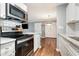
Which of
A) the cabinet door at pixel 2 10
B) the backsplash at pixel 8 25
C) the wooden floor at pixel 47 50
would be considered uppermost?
the cabinet door at pixel 2 10

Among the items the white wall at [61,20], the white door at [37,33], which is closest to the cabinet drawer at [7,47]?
the white door at [37,33]

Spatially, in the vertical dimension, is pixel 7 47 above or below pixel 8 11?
below

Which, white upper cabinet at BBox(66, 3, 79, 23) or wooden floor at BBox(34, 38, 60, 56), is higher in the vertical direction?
white upper cabinet at BBox(66, 3, 79, 23)

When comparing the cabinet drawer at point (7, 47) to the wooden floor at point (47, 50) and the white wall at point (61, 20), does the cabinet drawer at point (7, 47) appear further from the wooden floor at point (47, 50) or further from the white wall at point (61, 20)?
the white wall at point (61, 20)

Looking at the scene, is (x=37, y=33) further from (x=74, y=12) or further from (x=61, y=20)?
(x=74, y=12)

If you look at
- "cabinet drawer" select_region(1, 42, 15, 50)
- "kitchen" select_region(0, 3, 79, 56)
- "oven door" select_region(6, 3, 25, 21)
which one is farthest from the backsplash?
"cabinet drawer" select_region(1, 42, 15, 50)

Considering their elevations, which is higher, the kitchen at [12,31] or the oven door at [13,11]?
the oven door at [13,11]

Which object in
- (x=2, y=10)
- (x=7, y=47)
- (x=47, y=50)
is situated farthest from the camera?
(x=47, y=50)

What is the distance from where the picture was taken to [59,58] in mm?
Answer: 562

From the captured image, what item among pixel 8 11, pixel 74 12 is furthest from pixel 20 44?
pixel 74 12

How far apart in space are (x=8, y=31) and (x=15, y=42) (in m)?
0.57

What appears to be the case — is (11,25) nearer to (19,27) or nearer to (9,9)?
(19,27)

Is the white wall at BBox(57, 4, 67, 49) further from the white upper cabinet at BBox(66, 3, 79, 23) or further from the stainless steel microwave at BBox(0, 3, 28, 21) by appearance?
the stainless steel microwave at BBox(0, 3, 28, 21)

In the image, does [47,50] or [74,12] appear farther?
[74,12]
